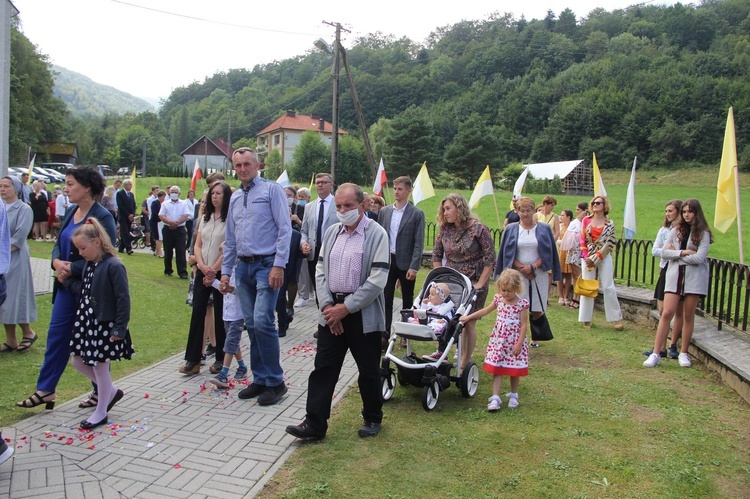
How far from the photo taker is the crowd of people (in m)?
4.66

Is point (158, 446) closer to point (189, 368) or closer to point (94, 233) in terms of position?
point (94, 233)

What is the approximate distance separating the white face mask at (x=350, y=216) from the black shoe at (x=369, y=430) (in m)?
1.66

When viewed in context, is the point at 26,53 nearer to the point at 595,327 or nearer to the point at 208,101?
the point at 208,101

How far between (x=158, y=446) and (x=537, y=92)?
9136cm

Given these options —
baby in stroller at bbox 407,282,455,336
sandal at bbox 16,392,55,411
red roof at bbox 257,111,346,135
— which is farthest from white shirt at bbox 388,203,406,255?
red roof at bbox 257,111,346,135

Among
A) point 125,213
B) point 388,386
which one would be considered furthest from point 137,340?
point 125,213

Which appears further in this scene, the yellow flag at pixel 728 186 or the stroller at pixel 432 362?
the yellow flag at pixel 728 186

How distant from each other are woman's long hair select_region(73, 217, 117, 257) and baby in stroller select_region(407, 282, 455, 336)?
2.83 m

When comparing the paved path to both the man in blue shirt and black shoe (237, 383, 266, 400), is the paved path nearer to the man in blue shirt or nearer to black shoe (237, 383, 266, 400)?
black shoe (237, 383, 266, 400)

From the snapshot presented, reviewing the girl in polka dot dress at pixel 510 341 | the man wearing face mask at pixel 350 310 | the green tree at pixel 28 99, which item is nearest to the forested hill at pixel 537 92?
the green tree at pixel 28 99

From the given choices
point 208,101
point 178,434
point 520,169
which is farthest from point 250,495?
point 208,101

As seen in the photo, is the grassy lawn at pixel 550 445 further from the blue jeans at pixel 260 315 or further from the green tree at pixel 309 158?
the green tree at pixel 309 158

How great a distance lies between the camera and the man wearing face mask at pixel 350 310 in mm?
4543

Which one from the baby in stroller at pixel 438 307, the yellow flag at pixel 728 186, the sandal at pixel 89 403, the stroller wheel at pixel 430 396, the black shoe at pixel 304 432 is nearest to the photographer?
the black shoe at pixel 304 432
